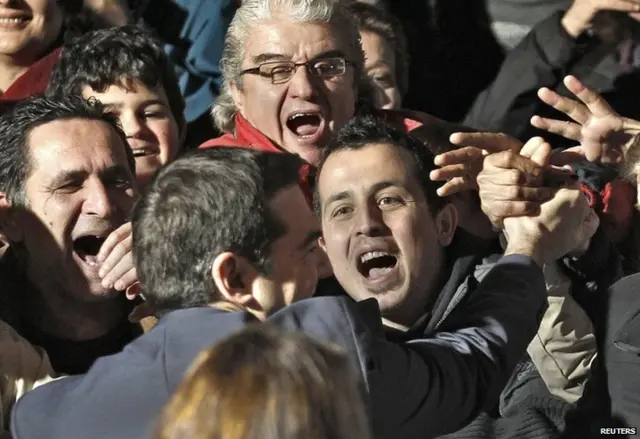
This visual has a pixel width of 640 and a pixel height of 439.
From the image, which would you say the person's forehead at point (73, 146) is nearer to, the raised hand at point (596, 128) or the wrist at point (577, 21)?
the raised hand at point (596, 128)

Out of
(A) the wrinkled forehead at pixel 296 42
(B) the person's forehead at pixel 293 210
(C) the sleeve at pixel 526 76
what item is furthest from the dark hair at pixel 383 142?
(B) the person's forehead at pixel 293 210

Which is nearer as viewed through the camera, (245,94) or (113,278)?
(113,278)

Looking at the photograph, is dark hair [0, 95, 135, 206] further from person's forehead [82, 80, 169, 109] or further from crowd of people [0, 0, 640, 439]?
person's forehead [82, 80, 169, 109]

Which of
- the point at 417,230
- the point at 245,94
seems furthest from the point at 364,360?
the point at 245,94

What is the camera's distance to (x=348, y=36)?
4.29m

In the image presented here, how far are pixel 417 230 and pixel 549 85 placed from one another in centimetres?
100

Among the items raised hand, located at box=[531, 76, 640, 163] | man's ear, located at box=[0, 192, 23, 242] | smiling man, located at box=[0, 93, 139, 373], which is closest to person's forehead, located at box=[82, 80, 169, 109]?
smiling man, located at box=[0, 93, 139, 373]

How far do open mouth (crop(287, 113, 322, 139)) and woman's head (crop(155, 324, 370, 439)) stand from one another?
2033 mm

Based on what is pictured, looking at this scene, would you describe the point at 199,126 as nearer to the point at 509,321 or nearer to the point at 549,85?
the point at 549,85

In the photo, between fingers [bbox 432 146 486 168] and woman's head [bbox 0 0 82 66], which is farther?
woman's head [bbox 0 0 82 66]

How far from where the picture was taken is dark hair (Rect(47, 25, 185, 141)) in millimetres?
4234

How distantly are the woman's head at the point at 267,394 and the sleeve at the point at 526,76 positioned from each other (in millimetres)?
2502

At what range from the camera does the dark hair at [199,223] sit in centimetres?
277

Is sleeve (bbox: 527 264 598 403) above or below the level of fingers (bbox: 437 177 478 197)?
below
